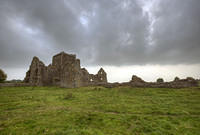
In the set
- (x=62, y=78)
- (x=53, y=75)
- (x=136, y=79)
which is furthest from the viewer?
(x=53, y=75)

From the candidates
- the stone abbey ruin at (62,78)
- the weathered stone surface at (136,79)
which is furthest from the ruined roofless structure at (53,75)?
the weathered stone surface at (136,79)

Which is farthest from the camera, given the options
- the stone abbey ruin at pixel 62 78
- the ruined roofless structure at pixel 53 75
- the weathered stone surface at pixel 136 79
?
the ruined roofless structure at pixel 53 75

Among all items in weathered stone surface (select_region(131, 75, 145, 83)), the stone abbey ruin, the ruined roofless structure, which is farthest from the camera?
the ruined roofless structure

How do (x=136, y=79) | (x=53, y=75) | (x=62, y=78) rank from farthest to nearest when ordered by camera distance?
(x=53, y=75)
(x=62, y=78)
(x=136, y=79)

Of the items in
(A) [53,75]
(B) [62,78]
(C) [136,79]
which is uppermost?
(A) [53,75]

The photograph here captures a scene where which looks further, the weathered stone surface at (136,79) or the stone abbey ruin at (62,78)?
the weathered stone surface at (136,79)

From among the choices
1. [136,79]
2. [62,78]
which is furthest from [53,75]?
[136,79]

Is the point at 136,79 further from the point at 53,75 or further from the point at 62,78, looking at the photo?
the point at 53,75

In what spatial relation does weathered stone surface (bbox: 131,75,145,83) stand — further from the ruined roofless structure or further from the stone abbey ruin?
the ruined roofless structure

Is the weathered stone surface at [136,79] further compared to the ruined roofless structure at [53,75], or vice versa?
the ruined roofless structure at [53,75]

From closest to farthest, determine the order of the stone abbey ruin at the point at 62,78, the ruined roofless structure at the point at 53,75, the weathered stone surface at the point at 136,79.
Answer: the stone abbey ruin at the point at 62,78 < the weathered stone surface at the point at 136,79 < the ruined roofless structure at the point at 53,75

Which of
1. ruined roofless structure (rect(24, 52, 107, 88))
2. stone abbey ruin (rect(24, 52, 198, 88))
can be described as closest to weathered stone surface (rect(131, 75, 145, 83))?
stone abbey ruin (rect(24, 52, 198, 88))

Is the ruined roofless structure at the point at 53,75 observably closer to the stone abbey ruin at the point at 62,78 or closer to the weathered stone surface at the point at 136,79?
the stone abbey ruin at the point at 62,78

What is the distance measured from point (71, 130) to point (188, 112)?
14535mm
